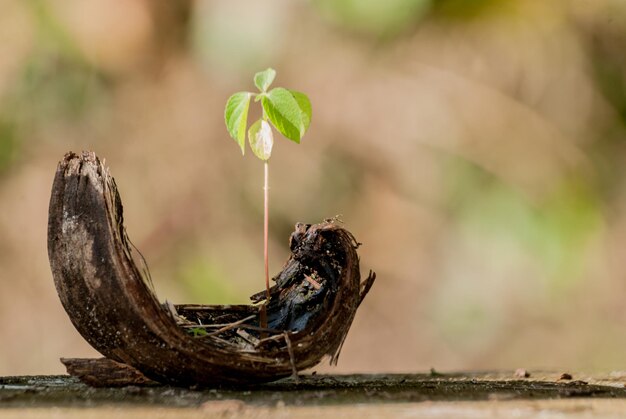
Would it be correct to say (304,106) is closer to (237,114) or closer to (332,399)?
(237,114)

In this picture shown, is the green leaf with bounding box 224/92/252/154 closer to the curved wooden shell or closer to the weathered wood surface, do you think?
the curved wooden shell

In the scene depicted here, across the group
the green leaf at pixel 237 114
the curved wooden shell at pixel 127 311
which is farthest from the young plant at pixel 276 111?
the curved wooden shell at pixel 127 311

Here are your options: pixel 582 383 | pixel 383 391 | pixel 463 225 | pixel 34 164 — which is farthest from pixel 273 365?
pixel 34 164

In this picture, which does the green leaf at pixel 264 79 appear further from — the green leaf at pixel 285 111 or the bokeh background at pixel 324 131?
the bokeh background at pixel 324 131

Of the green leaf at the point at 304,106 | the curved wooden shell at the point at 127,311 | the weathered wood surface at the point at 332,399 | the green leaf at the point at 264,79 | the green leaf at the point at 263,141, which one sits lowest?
the weathered wood surface at the point at 332,399

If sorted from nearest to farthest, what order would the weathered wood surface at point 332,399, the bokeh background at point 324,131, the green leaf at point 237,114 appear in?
the weathered wood surface at point 332,399
the green leaf at point 237,114
the bokeh background at point 324,131

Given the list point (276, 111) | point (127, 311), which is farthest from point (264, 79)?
point (127, 311)
